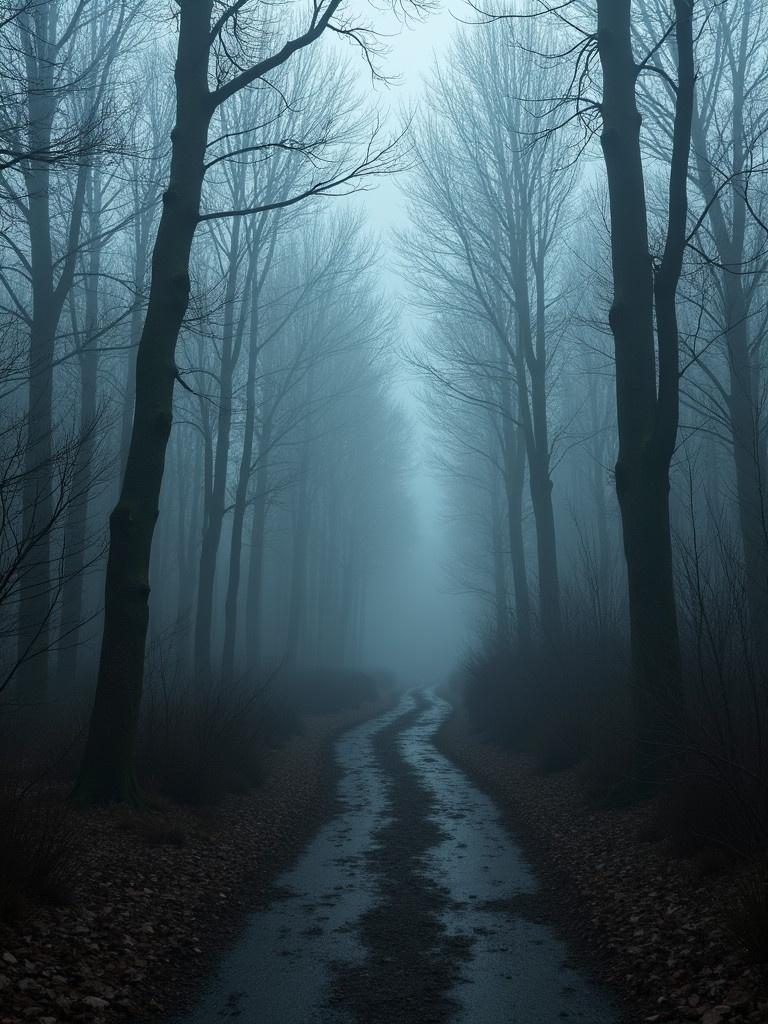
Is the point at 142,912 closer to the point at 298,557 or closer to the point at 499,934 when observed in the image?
the point at 499,934

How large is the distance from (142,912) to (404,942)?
1.59 meters

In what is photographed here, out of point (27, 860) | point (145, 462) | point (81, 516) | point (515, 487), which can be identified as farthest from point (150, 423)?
point (515, 487)

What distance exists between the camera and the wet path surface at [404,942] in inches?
164

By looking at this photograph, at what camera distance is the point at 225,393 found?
17.5 meters

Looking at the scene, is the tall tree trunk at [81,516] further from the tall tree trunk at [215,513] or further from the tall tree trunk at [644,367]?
the tall tree trunk at [644,367]

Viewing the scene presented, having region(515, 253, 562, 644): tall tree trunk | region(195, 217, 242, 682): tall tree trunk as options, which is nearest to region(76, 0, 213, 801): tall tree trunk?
region(195, 217, 242, 682): tall tree trunk

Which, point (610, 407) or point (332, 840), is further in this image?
point (610, 407)

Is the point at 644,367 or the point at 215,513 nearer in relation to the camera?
the point at 644,367

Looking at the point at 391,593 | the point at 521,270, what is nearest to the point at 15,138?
the point at 521,270

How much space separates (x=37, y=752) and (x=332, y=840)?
3.38 m

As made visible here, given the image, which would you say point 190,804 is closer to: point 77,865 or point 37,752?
point 37,752

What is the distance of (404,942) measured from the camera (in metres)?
5.16

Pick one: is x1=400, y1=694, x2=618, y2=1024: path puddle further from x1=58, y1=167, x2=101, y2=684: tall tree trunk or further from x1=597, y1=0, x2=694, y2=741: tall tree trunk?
x1=58, y1=167, x2=101, y2=684: tall tree trunk

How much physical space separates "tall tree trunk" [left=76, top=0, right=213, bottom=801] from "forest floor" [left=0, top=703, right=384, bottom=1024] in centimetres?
61
